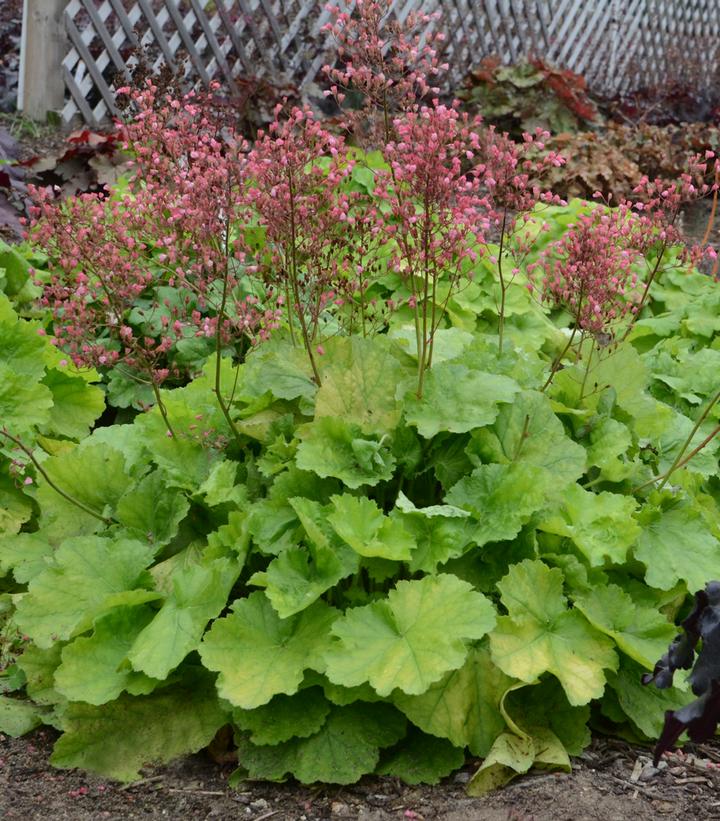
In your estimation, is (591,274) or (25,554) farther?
(25,554)

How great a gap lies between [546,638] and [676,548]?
484 millimetres

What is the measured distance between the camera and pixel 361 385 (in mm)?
2570

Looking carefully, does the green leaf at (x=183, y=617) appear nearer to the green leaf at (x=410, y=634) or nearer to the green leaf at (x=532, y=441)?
the green leaf at (x=410, y=634)

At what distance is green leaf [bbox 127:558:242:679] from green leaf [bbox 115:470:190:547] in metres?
0.25

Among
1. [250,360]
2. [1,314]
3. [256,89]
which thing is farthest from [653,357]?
[256,89]

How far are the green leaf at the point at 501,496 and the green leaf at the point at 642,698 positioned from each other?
1.42 feet

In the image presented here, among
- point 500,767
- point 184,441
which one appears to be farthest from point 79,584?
point 500,767

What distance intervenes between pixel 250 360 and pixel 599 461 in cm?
106

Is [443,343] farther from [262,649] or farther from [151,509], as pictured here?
[262,649]

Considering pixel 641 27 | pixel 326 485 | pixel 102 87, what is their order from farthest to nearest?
1. pixel 641 27
2. pixel 102 87
3. pixel 326 485

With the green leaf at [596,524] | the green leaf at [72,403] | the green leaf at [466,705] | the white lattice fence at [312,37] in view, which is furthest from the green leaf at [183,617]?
the white lattice fence at [312,37]

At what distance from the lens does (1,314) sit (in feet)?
10.1

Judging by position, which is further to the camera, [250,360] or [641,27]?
[641,27]

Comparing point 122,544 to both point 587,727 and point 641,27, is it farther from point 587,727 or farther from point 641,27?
point 641,27
